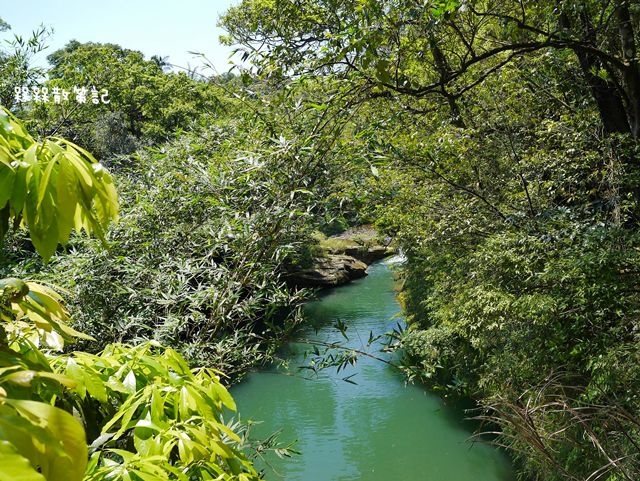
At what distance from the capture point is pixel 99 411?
1.22 meters

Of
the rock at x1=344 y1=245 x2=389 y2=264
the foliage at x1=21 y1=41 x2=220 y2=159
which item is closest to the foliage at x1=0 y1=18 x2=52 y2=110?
the foliage at x1=21 y1=41 x2=220 y2=159

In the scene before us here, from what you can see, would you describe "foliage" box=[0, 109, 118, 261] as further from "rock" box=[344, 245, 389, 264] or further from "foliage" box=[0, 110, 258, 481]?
"rock" box=[344, 245, 389, 264]

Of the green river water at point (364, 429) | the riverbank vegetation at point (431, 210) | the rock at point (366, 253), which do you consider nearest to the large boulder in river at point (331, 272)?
the rock at point (366, 253)

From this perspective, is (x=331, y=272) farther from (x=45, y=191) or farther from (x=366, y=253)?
(x=45, y=191)

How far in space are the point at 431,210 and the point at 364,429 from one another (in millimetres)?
3563

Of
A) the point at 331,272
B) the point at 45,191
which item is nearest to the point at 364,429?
the point at 45,191

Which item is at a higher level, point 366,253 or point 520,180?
point 520,180

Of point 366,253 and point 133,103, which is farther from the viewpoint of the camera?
point 366,253

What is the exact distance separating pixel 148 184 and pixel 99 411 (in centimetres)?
245

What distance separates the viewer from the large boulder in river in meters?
A: 17.0

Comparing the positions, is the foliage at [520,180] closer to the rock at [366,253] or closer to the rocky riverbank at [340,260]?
the rocky riverbank at [340,260]

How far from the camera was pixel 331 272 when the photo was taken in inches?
689

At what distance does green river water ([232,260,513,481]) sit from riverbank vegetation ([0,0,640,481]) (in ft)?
3.54

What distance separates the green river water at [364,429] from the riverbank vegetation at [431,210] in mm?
1080
